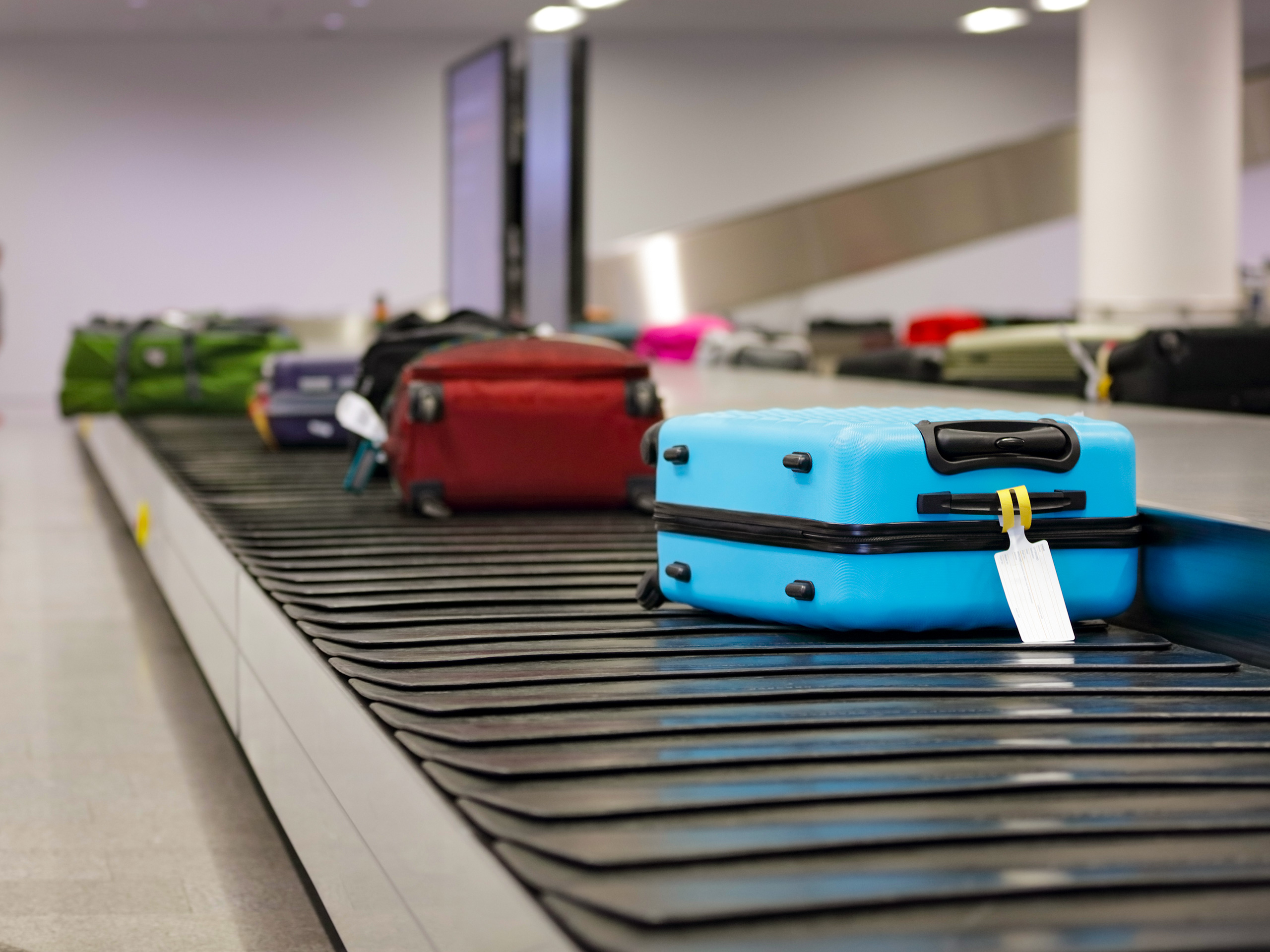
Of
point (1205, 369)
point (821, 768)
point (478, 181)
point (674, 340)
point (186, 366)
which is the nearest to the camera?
point (821, 768)

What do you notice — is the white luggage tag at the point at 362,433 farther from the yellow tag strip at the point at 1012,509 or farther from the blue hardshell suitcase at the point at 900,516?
the yellow tag strip at the point at 1012,509

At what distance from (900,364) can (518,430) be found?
11.5ft

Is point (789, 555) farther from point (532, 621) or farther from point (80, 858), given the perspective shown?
point (80, 858)

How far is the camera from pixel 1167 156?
7.27m

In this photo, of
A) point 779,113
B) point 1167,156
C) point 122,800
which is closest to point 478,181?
point 1167,156

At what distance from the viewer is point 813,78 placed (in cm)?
1806

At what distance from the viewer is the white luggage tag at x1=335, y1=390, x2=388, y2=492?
12.2 feet

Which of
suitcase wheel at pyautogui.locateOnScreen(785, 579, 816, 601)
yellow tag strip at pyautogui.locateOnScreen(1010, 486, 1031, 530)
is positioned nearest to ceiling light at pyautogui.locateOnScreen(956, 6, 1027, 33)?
yellow tag strip at pyautogui.locateOnScreen(1010, 486, 1031, 530)

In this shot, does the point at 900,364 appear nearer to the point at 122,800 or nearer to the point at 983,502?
the point at 122,800

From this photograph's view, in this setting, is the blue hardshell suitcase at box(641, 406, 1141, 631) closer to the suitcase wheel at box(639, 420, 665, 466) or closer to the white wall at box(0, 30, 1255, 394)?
the suitcase wheel at box(639, 420, 665, 466)

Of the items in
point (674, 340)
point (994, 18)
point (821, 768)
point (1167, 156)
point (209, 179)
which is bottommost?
point (821, 768)

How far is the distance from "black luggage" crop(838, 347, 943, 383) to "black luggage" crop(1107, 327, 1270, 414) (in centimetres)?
190

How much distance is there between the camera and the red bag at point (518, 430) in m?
3.47

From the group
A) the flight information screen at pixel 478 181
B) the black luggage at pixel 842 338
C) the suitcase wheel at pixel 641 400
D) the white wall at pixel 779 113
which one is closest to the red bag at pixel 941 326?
the black luggage at pixel 842 338
